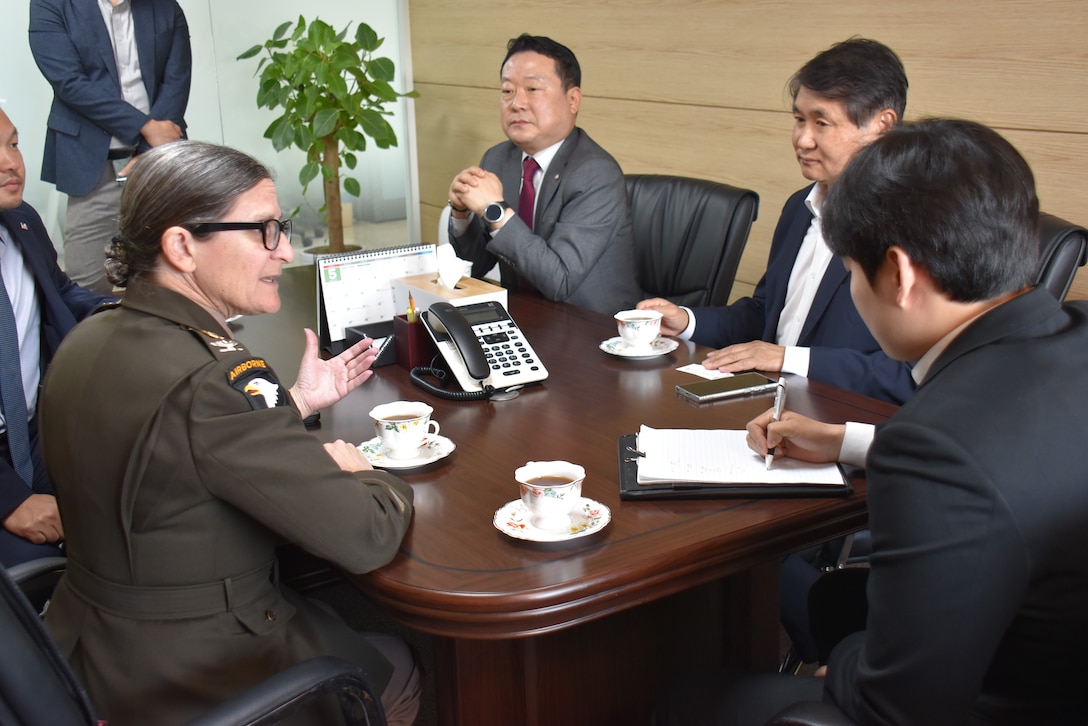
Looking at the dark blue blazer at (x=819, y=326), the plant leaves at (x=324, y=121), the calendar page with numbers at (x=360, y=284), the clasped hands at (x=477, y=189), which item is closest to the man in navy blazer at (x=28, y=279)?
the calendar page with numbers at (x=360, y=284)

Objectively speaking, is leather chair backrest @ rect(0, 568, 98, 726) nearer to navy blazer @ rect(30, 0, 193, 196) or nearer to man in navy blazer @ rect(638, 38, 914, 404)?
man in navy blazer @ rect(638, 38, 914, 404)

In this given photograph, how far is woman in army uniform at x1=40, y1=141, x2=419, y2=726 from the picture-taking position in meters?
1.30

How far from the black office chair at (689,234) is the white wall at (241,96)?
2.33m

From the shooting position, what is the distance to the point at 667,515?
4.75 feet

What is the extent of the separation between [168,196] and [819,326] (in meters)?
1.48

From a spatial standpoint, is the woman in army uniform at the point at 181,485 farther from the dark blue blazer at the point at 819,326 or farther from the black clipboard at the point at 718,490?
the dark blue blazer at the point at 819,326

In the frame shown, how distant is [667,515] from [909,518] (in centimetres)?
47

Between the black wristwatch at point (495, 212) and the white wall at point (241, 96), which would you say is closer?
the black wristwatch at point (495, 212)

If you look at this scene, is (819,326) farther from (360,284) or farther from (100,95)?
(100,95)

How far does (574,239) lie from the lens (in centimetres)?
272

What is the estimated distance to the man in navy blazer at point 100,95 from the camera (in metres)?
4.15

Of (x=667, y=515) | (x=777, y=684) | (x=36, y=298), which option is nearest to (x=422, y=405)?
(x=667, y=515)

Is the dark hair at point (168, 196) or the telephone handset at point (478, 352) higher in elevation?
the dark hair at point (168, 196)

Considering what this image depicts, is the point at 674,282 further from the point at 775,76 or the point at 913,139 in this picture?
the point at 913,139
